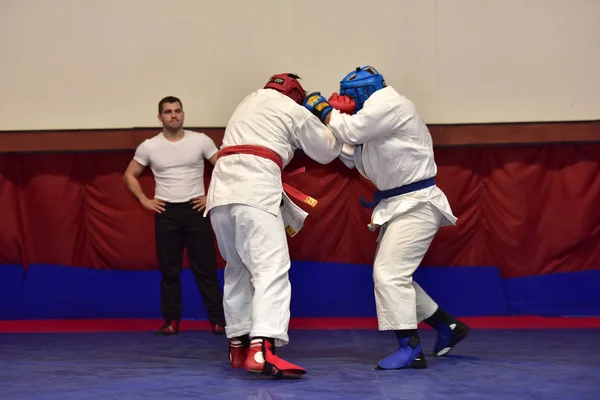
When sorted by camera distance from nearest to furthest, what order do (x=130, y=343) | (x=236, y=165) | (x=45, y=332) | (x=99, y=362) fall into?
(x=236, y=165) → (x=99, y=362) → (x=130, y=343) → (x=45, y=332)

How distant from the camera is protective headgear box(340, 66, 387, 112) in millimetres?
4602

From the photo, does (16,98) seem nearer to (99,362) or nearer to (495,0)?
(99,362)

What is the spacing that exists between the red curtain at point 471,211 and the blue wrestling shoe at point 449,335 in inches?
74.8

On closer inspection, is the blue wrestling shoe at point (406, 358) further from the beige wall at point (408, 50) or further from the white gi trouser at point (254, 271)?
the beige wall at point (408, 50)

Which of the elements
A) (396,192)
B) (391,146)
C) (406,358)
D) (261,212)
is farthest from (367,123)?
(406,358)

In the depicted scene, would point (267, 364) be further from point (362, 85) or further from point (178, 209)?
point (178, 209)

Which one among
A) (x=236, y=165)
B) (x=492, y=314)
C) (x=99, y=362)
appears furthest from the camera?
(x=492, y=314)

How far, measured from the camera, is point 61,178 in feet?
22.3

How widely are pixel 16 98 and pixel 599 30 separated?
4873mm

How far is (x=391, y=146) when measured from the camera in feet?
15.0

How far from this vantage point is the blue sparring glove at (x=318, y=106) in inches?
179

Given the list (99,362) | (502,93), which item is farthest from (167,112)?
(502,93)

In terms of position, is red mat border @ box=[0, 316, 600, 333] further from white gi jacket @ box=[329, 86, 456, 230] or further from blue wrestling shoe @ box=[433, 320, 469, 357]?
white gi jacket @ box=[329, 86, 456, 230]

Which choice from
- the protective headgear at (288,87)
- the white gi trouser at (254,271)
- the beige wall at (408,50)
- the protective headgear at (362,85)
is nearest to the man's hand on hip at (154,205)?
the beige wall at (408,50)
